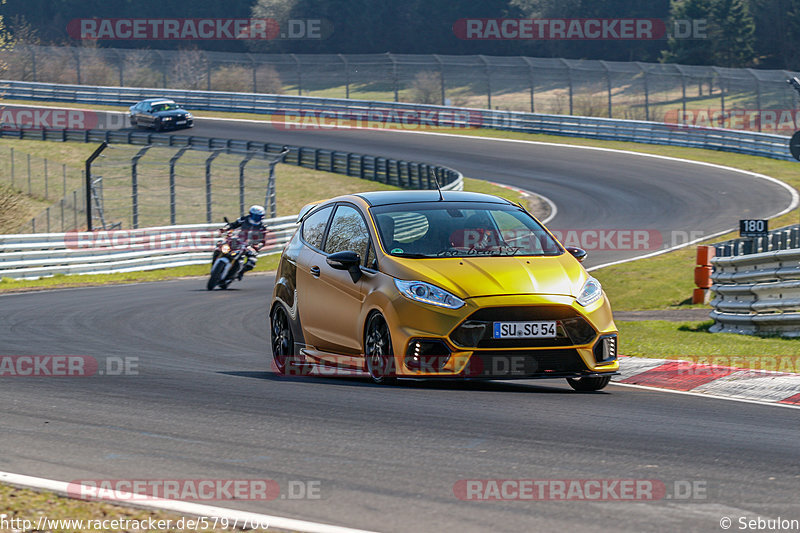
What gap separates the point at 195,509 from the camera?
197 inches

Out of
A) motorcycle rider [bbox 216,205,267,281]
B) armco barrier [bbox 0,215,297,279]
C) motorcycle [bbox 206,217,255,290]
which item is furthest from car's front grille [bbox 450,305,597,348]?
armco barrier [bbox 0,215,297,279]

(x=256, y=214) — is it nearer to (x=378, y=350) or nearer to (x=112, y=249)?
(x=112, y=249)

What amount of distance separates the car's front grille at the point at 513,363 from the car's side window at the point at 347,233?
1.57m

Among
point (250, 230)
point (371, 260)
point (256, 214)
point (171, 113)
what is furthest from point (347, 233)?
point (171, 113)

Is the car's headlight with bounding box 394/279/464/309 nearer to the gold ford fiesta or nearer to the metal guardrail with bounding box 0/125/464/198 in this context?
the gold ford fiesta

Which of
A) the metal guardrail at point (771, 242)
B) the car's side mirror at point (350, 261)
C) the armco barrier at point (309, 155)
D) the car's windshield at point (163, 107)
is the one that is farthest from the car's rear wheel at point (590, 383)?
the car's windshield at point (163, 107)

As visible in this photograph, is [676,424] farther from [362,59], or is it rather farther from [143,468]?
[362,59]

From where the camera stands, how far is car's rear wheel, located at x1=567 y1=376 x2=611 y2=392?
864cm

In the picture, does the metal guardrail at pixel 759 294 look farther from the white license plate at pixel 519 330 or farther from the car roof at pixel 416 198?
the white license plate at pixel 519 330

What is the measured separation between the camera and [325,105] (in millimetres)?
58750

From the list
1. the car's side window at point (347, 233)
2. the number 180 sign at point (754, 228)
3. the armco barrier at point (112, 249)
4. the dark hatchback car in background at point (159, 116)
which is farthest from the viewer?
the dark hatchback car in background at point (159, 116)

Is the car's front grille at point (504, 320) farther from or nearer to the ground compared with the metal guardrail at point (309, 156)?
farther from the ground

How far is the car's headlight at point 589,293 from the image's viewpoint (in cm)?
830

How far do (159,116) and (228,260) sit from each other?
117ft
